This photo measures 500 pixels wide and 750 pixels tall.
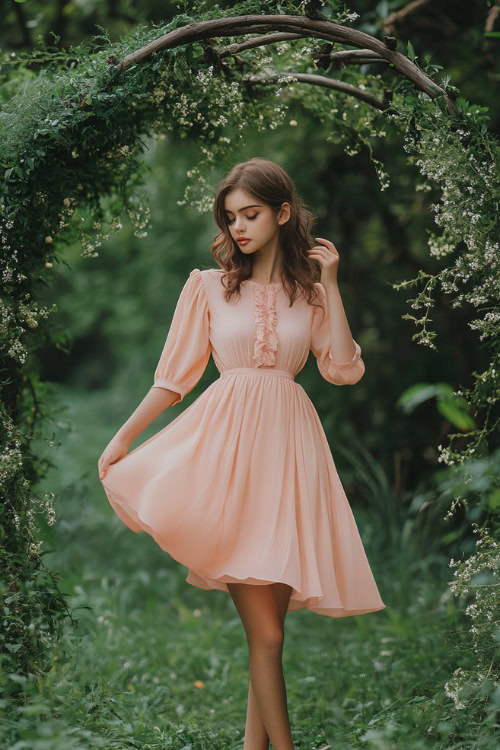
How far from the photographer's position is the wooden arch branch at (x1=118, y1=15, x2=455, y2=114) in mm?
2902

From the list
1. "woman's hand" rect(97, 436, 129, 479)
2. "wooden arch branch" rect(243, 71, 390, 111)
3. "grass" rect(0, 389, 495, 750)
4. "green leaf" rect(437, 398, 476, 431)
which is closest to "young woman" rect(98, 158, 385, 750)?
"woman's hand" rect(97, 436, 129, 479)

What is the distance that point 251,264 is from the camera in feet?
10.2

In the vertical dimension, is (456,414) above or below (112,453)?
below

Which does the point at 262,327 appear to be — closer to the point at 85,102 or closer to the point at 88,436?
the point at 85,102

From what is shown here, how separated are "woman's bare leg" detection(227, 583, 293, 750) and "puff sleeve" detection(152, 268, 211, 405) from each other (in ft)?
2.33

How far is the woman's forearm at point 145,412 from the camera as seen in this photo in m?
2.98

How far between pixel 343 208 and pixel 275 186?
367 cm

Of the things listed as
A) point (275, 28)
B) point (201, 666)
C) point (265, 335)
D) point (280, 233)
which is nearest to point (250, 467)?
point (265, 335)

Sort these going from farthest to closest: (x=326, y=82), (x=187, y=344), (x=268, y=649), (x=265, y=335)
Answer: (x=326, y=82) → (x=187, y=344) → (x=265, y=335) → (x=268, y=649)

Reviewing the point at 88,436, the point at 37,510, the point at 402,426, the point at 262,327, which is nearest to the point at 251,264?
the point at 262,327

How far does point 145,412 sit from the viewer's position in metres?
2.99

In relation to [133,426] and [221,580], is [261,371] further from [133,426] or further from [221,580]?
[221,580]

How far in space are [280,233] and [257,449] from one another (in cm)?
80

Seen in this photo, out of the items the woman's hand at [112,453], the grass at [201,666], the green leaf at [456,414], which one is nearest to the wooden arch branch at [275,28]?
the woman's hand at [112,453]
